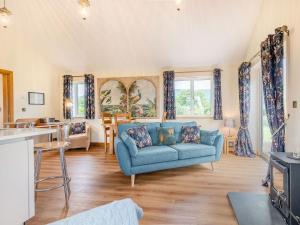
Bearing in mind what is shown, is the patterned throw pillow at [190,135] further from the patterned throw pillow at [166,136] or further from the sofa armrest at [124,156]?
the sofa armrest at [124,156]

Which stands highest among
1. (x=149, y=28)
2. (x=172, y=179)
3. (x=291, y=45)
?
(x=149, y=28)

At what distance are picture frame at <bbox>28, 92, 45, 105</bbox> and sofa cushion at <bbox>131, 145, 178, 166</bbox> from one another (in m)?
3.78

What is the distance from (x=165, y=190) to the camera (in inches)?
110

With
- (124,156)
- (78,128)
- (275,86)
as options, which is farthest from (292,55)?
(78,128)

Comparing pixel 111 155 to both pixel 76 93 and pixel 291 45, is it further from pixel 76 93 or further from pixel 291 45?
pixel 291 45

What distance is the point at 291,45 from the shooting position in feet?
9.00

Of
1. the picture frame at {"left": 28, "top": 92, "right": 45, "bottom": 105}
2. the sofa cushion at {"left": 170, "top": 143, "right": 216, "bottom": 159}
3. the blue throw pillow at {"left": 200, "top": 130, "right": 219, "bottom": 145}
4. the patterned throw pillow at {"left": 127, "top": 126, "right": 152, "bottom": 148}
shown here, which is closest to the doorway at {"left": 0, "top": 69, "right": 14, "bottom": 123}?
the picture frame at {"left": 28, "top": 92, "right": 45, "bottom": 105}

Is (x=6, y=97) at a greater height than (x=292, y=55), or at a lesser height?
lesser

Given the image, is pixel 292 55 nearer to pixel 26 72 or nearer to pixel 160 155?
pixel 160 155

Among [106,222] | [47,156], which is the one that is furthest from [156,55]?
[106,222]

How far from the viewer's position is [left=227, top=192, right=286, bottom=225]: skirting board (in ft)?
6.41

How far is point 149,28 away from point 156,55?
94cm

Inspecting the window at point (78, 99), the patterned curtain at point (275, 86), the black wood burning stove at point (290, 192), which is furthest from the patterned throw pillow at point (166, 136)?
the window at point (78, 99)

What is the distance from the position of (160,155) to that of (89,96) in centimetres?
371
